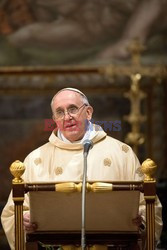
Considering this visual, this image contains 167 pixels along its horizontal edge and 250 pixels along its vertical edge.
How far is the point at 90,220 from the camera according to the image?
13.8 ft

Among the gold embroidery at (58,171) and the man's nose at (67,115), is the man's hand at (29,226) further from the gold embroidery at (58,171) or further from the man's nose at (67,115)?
the man's nose at (67,115)

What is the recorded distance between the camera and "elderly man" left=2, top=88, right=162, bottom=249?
15.6ft

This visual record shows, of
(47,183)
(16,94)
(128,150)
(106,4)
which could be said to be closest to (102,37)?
(106,4)

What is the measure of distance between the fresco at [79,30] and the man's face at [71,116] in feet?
13.3

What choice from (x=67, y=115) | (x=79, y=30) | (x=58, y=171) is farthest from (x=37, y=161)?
(x=79, y=30)

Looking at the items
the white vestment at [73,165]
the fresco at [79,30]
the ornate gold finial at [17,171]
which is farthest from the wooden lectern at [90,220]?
the fresco at [79,30]

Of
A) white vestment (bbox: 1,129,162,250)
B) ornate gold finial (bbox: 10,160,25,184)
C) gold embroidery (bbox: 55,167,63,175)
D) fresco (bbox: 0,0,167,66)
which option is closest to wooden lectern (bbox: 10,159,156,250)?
ornate gold finial (bbox: 10,160,25,184)

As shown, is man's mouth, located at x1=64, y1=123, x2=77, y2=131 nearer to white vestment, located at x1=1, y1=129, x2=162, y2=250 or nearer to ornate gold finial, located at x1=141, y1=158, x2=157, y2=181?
white vestment, located at x1=1, y1=129, x2=162, y2=250

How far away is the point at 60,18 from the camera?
8.95m

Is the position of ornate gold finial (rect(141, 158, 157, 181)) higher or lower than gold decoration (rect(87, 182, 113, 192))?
higher

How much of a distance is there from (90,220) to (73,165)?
715 mm

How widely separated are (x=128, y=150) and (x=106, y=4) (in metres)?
4.31

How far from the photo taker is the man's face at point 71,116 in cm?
475

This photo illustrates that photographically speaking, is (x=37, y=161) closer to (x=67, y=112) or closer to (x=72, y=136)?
(x=72, y=136)
